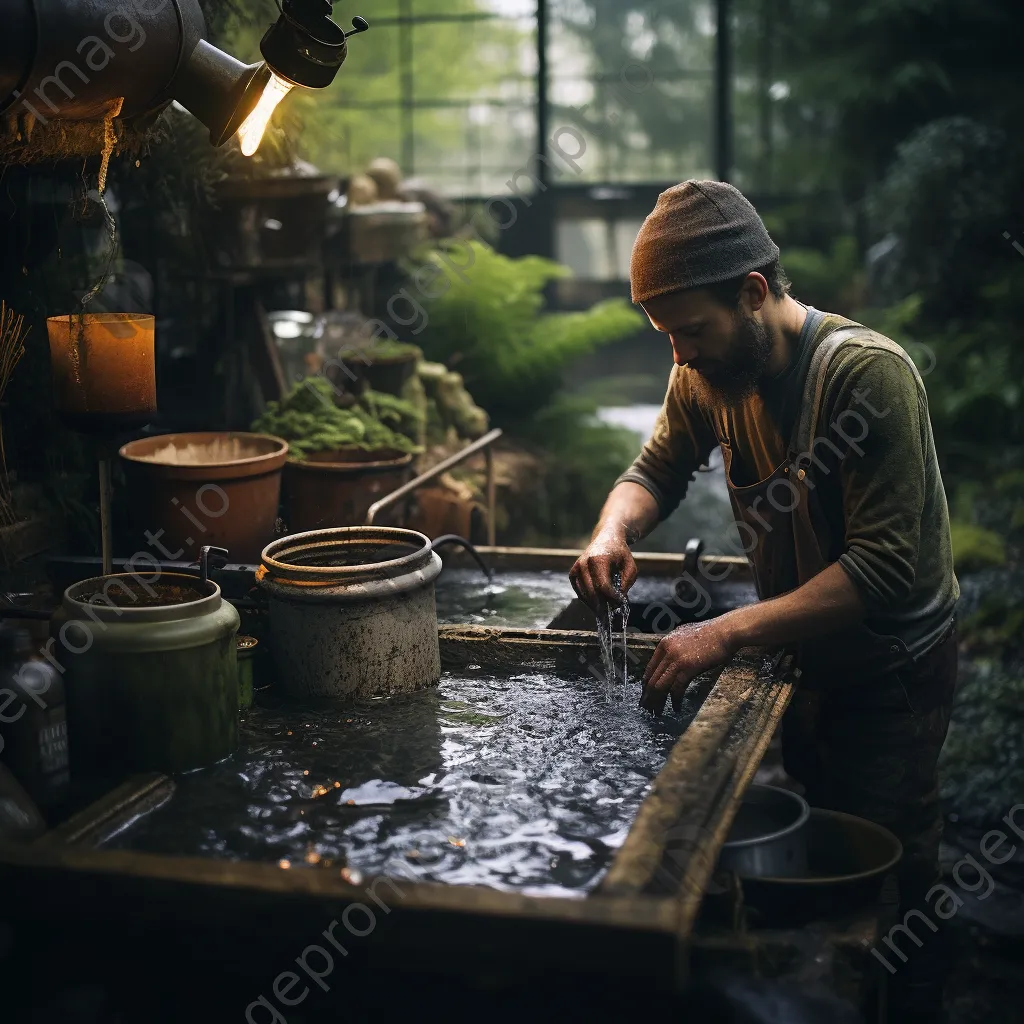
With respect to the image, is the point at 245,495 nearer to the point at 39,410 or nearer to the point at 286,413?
the point at 39,410

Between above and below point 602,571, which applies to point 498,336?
above

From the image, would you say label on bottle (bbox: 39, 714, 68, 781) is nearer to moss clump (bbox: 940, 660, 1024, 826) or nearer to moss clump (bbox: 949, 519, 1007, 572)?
moss clump (bbox: 940, 660, 1024, 826)

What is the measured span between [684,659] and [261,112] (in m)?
2.20

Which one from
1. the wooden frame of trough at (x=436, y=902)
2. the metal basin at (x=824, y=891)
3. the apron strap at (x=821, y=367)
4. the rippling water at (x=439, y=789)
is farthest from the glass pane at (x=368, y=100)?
the wooden frame of trough at (x=436, y=902)

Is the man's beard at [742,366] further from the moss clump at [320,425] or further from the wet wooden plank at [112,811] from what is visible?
the moss clump at [320,425]

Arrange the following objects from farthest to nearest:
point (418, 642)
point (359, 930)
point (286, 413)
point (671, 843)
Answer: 1. point (286, 413)
2. point (418, 642)
3. point (671, 843)
4. point (359, 930)

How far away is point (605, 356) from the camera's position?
1819cm

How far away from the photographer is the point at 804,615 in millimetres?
3371

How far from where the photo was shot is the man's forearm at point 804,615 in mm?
3363

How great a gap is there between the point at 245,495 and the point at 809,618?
2628 mm

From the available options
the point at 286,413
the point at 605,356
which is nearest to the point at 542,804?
the point at 286,413

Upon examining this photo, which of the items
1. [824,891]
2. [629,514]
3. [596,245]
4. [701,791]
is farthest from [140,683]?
[596,245]

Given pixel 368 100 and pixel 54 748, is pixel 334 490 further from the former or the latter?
pixel 368 100

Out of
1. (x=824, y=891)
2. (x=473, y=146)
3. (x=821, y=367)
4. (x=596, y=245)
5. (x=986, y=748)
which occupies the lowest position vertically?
(x=986, y=748)
